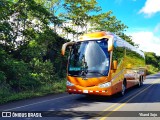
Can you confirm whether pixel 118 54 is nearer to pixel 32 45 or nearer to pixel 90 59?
pixel 90 59

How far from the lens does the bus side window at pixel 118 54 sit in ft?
44.4

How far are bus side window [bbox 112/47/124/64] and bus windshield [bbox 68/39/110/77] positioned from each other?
0.68m

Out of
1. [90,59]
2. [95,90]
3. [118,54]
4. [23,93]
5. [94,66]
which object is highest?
[118,54]

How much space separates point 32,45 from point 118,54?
943 centimetres

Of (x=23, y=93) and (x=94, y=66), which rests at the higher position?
(x=94, y=66)

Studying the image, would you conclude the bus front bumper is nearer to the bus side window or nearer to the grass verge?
the bus side window

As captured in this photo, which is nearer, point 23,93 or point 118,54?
point 118,54

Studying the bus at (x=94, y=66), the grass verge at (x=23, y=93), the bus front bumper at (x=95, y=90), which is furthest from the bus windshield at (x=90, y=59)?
the grass verge at (x=23, y=93)

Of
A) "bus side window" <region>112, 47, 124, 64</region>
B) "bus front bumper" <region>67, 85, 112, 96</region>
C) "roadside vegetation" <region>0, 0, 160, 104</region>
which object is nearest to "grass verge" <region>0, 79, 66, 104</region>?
"roadside vegetation" <region>0, 0, 160, 104</region>

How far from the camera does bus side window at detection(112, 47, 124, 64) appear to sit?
44.4ft

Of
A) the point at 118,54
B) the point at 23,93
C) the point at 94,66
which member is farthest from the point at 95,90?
the point at 23,93

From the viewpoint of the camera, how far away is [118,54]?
14242 millimetres

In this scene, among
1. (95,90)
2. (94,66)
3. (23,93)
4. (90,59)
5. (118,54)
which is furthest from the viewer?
(23,93)

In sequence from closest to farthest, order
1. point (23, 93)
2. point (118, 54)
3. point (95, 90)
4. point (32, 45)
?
point (95, 90)
point (118, 54)
point (23, 93)
point (32, 45)
